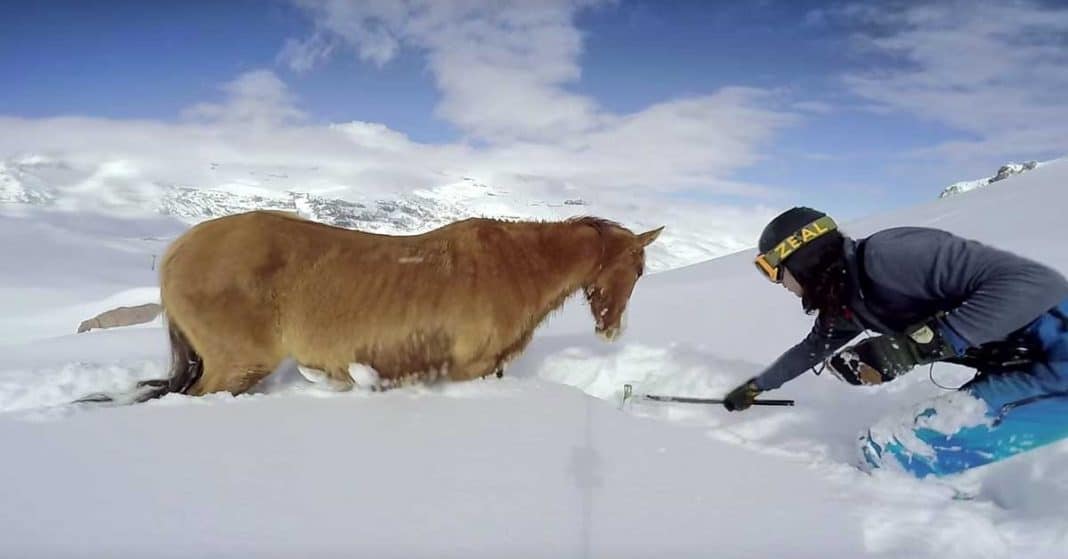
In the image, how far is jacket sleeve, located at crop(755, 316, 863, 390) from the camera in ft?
11.3

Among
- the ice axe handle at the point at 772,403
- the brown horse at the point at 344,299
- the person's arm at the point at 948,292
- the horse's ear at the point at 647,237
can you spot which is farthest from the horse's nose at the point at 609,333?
the person's arm at the point at 948,292

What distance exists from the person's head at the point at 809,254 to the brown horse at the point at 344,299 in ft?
7.10

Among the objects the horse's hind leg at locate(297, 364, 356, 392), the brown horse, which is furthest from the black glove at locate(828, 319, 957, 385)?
the horse's hind leg at locate(297, 364, 356, 392)

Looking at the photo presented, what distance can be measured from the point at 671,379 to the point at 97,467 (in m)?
3.92

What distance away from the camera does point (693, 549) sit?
7.36 feet

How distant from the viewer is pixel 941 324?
281cm

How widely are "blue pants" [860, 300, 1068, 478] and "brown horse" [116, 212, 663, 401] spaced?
2.72 m

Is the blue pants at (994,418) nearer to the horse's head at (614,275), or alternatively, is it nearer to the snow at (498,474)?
the snow at (498,474)

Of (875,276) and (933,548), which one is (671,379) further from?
(933,548)

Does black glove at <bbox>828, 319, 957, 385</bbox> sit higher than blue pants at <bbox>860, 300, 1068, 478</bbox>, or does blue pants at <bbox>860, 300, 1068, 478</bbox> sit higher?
black glove at <bbox>828, 319, 957, 385</bbox>

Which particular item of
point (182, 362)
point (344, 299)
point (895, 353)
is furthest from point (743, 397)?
point (182, 362)

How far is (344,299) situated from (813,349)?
124 inches

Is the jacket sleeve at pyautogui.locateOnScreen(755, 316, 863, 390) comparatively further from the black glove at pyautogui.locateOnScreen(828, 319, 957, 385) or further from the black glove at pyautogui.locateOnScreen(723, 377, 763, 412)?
the black glove at pyautogui.locateOnScreen(828, 319, 957, 385)

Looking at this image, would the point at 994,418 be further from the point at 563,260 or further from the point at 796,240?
the point at 563,260
